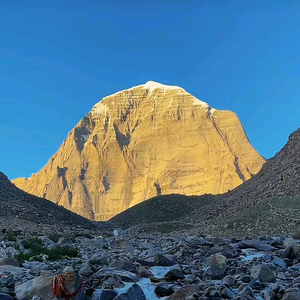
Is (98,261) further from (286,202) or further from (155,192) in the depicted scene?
(155,192)

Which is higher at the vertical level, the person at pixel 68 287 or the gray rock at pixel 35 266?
the gray rock at pixel 35 266

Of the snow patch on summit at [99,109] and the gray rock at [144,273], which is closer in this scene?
the gray rock at [144,273]

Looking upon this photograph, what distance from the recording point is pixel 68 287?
5074 millimetres

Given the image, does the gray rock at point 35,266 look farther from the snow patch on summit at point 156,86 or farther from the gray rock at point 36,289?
the snow patch on summit at point 156,86

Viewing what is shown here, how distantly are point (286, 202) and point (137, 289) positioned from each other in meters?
22.0

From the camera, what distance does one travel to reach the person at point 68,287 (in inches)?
198

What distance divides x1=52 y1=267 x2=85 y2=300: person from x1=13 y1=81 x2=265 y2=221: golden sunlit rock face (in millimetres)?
115498

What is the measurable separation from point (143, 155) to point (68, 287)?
13593cm

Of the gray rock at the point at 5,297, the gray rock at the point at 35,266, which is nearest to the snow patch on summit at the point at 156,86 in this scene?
the gray rock at the point at 35,266

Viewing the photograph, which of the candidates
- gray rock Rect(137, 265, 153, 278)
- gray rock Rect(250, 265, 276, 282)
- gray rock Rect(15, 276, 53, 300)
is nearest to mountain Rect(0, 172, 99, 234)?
gray rock Rect(137, 265, 153, 278)

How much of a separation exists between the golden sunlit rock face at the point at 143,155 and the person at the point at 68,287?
115 metres

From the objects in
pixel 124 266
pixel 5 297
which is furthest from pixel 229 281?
pixel 5 297

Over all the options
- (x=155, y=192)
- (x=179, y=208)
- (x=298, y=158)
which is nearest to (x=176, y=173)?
(x=155, y=192)

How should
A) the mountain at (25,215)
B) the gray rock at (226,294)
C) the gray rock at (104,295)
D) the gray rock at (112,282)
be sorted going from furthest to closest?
the mountain at (25,215), the gray rock at (112,282), the gray rock at (104,295), the gray rock at (226,294)
